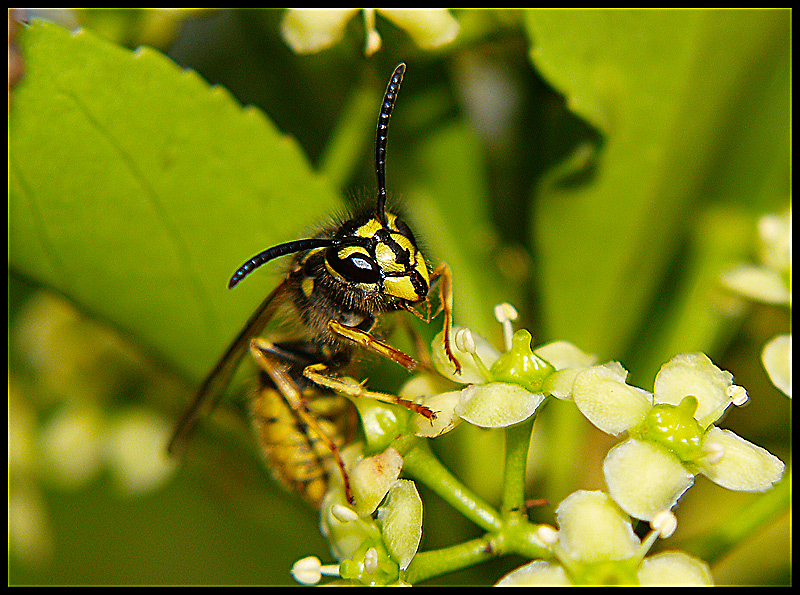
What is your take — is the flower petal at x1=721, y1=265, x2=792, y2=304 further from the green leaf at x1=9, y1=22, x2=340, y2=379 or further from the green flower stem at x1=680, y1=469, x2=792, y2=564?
the green leaf at x1=9, y1=22, x2=340, y2=379

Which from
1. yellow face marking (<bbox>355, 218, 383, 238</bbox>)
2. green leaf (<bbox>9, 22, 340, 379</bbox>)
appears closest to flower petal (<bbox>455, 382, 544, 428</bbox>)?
yellow face marking (<bbox>355, 218, 383, 238</bbox>)

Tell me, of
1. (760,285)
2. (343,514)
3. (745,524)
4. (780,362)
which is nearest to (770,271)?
(760,285)

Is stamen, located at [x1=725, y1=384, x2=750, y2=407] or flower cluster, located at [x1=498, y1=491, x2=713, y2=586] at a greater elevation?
stamen, located at [x1=725, y1=384, x2=750, y2=407]

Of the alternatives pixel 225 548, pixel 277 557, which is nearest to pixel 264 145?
pixel 277 557

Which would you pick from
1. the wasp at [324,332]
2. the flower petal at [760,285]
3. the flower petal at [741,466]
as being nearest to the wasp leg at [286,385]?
the wasp at [324,332]

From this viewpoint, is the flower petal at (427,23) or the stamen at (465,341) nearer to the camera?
the stamen at (465,341)

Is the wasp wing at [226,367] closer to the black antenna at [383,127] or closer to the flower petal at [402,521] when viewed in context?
the black antenna at [383,127]

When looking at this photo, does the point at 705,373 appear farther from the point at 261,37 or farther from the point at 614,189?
the point at 261,37

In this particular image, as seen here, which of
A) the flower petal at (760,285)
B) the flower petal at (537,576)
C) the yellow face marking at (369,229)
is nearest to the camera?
the flower petal at (537,576)
